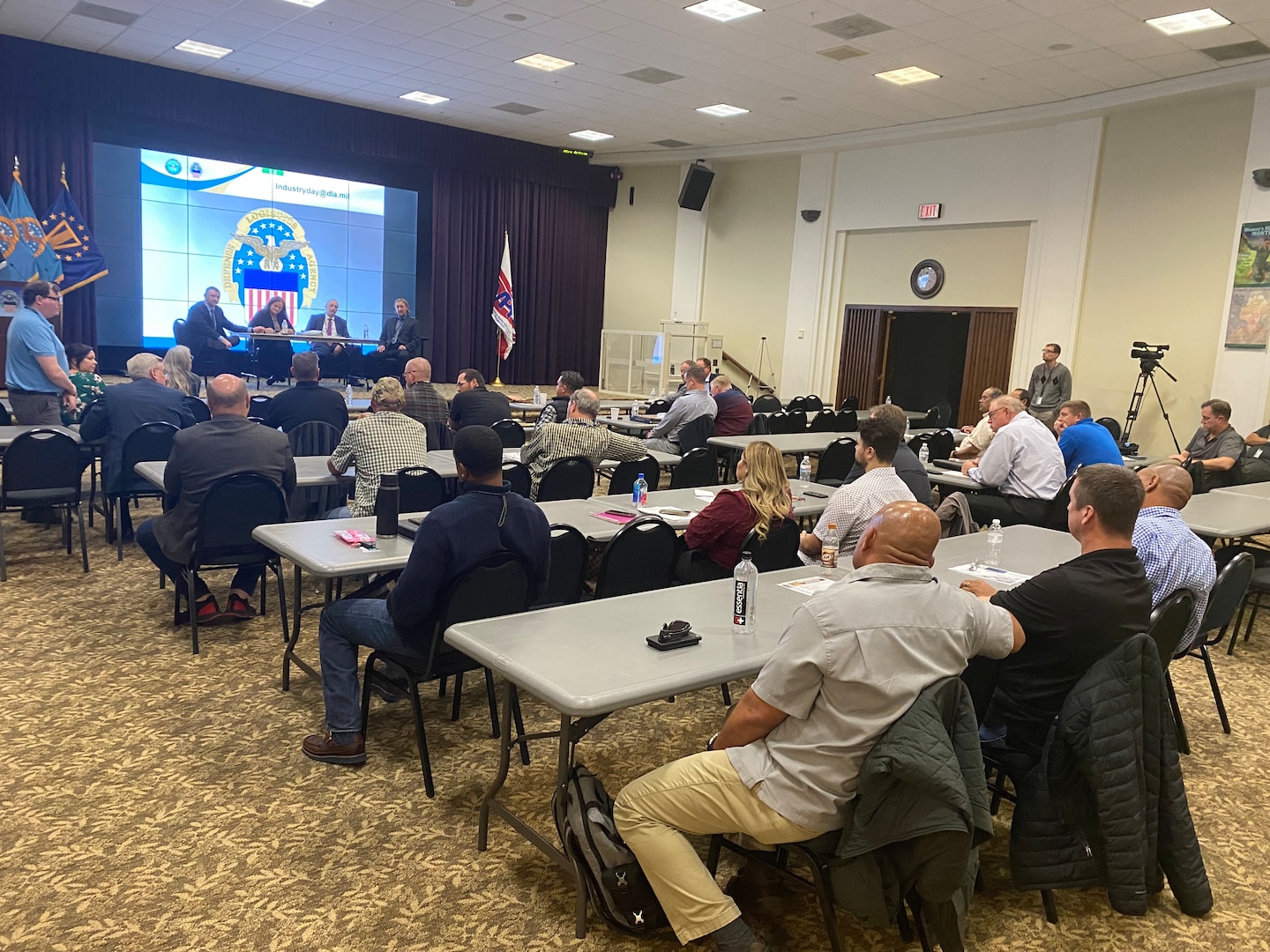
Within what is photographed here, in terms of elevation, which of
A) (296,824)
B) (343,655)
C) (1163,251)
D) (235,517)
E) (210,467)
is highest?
(1163,251)

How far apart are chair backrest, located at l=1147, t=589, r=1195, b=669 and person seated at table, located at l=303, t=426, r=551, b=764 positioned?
2.00m

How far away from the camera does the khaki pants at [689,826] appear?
2.18 meters

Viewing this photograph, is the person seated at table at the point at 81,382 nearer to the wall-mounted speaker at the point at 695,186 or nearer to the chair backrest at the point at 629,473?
the chair backrest at the point at 629,473

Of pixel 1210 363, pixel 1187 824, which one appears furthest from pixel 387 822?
pixel 1210 363

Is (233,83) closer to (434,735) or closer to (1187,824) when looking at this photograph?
(434,735)

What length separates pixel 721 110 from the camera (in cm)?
1242

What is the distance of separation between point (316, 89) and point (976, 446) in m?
10.1

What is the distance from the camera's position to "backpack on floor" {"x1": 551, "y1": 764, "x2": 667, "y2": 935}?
2.39m

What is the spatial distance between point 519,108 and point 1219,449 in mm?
9857

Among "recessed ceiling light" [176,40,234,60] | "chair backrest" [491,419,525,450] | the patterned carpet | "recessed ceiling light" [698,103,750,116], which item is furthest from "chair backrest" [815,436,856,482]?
"recessed ceiling light" [176,40,234,60]

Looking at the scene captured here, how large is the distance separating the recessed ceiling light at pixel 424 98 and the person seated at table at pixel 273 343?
3335 mm

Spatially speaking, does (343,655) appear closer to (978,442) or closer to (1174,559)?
(1174,559)

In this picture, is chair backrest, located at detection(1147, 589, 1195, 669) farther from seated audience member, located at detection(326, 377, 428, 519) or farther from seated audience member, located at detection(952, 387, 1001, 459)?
seated audience member, located at detection(952, 387, 1001, 459)

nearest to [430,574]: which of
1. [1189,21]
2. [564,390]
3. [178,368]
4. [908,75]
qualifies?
[178,368]
